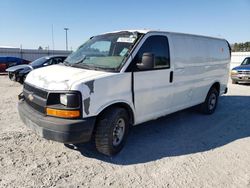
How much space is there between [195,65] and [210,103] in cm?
178

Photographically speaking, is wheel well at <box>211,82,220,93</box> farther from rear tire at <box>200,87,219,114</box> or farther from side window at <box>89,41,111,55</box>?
side window at <box>89,41,111,55</box>

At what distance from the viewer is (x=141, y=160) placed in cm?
408

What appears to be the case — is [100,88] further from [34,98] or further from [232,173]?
[232,173]

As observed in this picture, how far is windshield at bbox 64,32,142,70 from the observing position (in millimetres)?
4203

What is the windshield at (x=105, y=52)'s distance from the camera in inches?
165

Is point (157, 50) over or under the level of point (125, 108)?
over

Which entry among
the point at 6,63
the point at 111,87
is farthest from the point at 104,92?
the point at 6,63

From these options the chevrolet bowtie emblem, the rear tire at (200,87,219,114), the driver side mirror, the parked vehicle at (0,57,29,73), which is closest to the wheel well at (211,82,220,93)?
the rear tire at (200,87,219,114)

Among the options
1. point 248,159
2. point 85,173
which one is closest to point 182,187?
point 85,173

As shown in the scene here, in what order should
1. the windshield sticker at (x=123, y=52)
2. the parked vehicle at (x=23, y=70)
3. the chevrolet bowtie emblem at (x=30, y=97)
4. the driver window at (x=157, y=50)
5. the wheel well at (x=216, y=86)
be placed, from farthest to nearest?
the parked vehicle at (x=23, y=70), the wheel well at (x=216, y=86), the driver window at (x=157, y=50), the windshield sticker at (x=123, y=52), the chevrolet bowtie emblem at (x=30, y=97)

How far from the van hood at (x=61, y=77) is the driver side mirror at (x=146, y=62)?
0.66m

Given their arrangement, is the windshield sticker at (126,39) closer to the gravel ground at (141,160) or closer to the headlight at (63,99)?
the headlight at (63,99)

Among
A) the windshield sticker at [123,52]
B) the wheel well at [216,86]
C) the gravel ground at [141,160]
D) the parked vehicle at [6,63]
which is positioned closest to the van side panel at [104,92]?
the windshield sticker at [123,52]

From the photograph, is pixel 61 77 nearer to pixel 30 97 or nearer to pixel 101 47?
pixel 30 97
